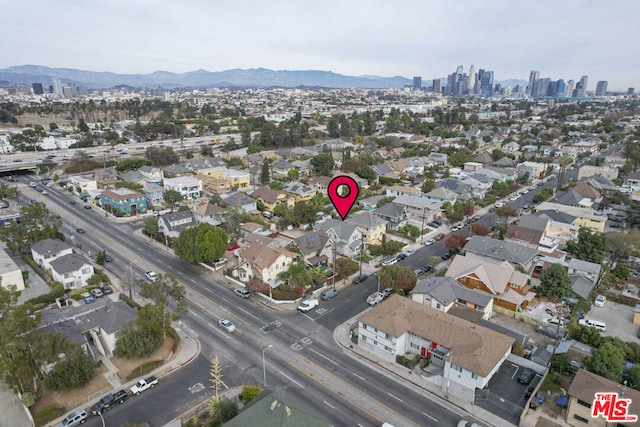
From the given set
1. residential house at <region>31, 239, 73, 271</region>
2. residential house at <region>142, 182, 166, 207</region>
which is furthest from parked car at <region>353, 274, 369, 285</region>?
residential house at <region>142, 182, 166, 207</region>

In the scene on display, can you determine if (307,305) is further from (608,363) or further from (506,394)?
(608,363)

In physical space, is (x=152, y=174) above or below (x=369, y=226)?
above

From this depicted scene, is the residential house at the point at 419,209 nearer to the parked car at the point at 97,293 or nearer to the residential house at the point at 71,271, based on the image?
the parked car at the point at 97,293

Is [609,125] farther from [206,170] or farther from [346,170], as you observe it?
[206,170]

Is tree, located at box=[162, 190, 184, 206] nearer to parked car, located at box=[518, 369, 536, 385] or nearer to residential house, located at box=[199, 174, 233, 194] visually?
residential house, located at box=[199, 174, 233, 194]

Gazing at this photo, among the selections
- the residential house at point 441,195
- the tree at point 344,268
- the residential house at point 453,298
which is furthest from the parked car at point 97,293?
the residential house at point 441,195

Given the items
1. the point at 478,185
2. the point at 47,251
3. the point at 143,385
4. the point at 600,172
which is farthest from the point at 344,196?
the point at 600,172
